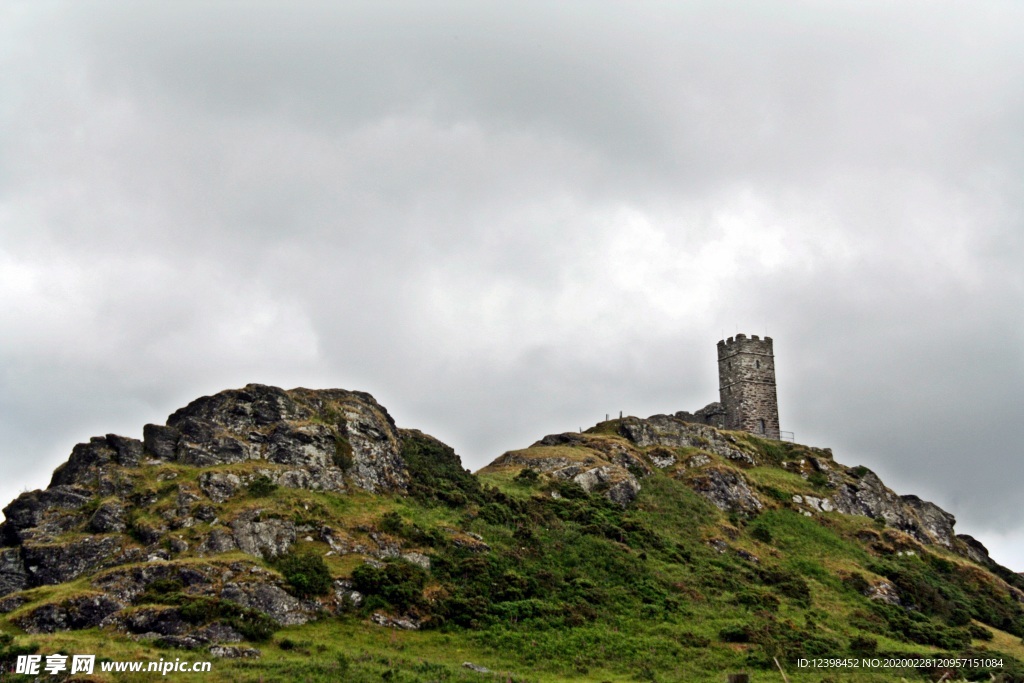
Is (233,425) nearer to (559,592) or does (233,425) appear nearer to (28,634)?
(28,634)

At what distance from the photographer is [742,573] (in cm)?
6397

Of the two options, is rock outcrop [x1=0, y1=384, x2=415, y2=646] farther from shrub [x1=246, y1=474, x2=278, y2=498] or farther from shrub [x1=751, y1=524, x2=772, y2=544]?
shrub [x1=751, y1=524, x2=772, y2=544]

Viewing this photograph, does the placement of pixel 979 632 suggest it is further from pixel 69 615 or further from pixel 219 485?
pixel 69 615

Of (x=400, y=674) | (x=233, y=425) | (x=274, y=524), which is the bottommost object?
(x=400, y=674)

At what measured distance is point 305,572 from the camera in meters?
49.2

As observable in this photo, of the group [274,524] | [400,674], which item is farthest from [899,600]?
[274,524]

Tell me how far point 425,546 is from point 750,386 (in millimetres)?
60372

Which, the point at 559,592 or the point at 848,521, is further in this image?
the point at 848,521

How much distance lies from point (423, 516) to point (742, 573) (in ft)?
82.0

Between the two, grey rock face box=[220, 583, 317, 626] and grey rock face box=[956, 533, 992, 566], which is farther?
grey rock face box=[956, 533, 992, 566]

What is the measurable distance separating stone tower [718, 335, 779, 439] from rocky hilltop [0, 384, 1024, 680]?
1864cm

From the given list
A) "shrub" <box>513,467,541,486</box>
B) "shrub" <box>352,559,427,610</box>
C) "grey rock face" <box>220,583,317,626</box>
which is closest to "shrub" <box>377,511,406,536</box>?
"shrub" <box>352,559,427,610</box>

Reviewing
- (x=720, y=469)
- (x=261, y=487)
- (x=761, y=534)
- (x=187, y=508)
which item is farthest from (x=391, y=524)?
(x=720, y=469)

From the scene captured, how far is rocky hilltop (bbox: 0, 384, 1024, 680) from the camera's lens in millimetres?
46562
